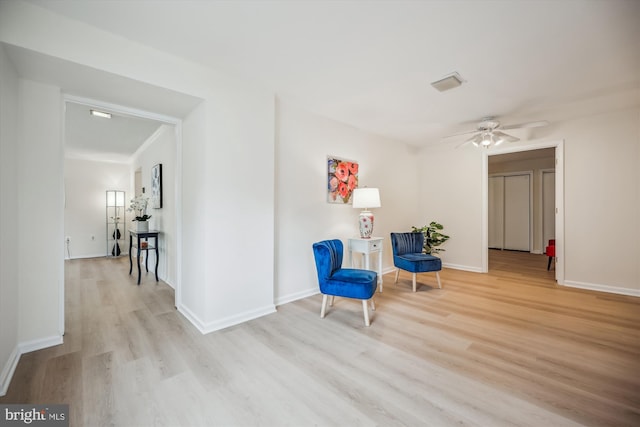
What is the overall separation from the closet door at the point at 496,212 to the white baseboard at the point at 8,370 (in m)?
9.35

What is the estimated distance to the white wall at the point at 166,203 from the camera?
3.75m

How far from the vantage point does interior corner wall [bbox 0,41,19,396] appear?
1716 millimetres

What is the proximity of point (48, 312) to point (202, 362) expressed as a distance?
1.43 meters

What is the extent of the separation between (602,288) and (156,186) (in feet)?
22.7

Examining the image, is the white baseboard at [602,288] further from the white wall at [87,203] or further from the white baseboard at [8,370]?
the white wall at [87,203]

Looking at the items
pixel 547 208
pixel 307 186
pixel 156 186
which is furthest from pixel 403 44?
pixel 547 208

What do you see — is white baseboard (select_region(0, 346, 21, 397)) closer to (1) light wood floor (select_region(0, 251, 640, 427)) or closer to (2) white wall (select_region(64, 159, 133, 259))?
(1) light wood floor (select_region(0, 251, 640, 427))

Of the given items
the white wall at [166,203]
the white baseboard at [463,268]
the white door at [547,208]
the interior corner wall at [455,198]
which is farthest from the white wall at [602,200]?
the white wall at [166,203]

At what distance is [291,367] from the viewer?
1921 millimetres

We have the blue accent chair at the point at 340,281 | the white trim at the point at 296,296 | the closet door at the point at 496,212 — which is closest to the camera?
the blue accent chair at the point at 340,281

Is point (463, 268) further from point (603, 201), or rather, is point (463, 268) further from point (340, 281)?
point (340, 281)

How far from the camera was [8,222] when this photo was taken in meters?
1.85

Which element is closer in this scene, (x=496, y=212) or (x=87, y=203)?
(x=87, y=203)

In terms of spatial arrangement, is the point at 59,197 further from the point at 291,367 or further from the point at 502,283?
the point at 502,283
